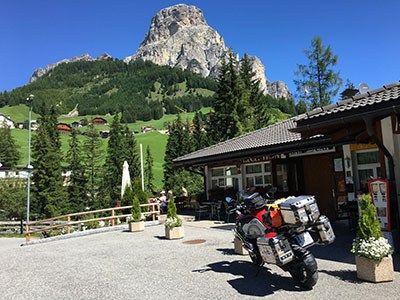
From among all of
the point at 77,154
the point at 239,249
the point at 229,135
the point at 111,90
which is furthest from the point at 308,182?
the point at 111,90

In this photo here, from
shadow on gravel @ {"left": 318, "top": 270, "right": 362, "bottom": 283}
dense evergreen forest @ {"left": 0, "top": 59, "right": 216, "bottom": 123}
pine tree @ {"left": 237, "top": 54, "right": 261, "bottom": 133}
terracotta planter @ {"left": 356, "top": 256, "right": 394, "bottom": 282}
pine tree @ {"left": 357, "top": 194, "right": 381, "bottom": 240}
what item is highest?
dense evergreen forest @ {"left": 0, "top": 59, "right": 216, "bottom": 123}

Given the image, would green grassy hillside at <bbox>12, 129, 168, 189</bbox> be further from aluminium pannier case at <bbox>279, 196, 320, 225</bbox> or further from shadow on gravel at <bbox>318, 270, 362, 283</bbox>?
aluminium pannier case at <bbox>279, 196, 320, 225</bbox>

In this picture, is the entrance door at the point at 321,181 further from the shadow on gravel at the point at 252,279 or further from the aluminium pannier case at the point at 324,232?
the aluminium pannier case at the point at 324,232

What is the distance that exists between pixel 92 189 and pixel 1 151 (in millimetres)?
28721

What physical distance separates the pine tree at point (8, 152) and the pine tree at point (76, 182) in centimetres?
2431

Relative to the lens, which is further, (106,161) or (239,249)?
(106,161)

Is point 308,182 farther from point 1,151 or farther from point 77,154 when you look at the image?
point 1,151

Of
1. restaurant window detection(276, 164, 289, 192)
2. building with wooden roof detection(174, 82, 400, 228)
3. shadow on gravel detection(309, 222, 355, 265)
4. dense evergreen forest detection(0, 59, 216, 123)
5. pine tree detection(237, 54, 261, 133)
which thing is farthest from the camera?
dense evergreen forest detection(0, 59, 216, 123)

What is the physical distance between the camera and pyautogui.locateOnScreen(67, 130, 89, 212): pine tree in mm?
42375

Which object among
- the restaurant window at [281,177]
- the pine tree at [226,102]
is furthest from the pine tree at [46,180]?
the restaurant window at [281,177]

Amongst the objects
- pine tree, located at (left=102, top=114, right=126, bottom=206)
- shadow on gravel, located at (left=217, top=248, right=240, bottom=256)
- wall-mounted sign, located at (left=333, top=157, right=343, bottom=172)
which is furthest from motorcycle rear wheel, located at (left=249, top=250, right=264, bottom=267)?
pine tree, located at (left=102, top=114, right=126, bottom=206)

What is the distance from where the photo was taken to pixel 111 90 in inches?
5782

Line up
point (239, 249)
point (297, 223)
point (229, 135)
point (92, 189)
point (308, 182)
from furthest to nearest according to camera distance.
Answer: point (92, 189), point (229, 135), point (308, 182), point (239, 249), point (297, 223)

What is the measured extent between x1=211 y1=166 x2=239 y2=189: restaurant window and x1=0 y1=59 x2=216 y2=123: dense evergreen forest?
311 ft
